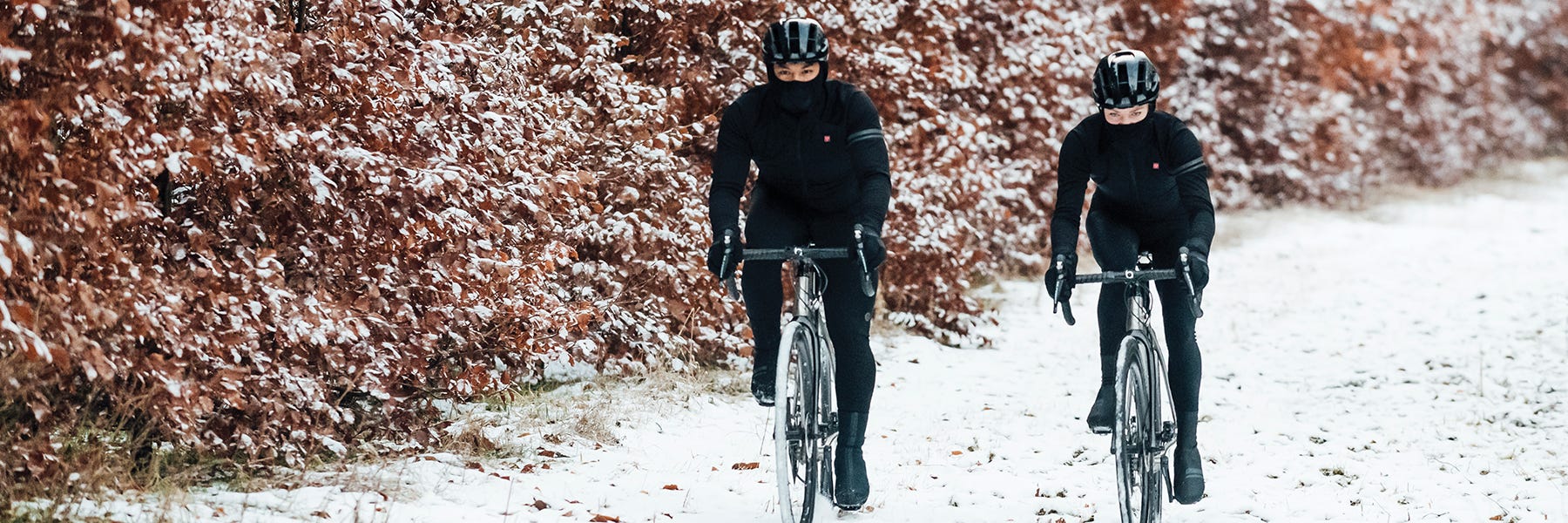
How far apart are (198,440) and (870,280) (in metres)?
2.58

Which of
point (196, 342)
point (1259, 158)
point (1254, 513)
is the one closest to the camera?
point (196, 342)

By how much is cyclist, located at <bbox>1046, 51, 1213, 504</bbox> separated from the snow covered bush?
229cm

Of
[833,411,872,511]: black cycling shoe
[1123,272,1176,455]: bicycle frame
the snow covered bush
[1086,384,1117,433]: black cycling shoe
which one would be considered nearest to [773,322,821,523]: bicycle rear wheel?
[833,411,872,511]: black cycling shoe

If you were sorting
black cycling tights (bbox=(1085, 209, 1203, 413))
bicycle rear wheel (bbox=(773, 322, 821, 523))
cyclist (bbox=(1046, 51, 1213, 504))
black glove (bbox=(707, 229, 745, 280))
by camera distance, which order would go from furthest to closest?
1. black cycling tights (bbox=(1085, 209, 1203, 413))
2. cyclist (bbox=(1046, 51, 1213, 504))
3. black glove (bbox=(707, 229, 745, 280))
4. bicycle rear wheel (bbox=(773, 322, 821, 523))

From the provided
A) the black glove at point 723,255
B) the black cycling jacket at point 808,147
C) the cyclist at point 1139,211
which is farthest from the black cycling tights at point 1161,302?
the black glove at point 723,255

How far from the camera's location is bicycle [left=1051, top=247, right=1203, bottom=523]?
211 inches

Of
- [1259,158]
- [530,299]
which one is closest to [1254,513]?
[530,299]

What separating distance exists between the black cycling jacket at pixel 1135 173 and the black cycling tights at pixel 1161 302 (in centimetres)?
6

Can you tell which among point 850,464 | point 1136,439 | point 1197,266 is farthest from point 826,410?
point 1197,266

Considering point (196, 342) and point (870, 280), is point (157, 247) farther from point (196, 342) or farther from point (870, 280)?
point (870, 280)

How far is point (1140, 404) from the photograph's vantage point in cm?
543

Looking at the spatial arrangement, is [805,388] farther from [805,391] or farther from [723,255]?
[723,255]

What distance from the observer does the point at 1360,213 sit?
799 inches

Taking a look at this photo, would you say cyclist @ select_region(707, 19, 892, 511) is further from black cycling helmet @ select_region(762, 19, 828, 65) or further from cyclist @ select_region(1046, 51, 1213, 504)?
cyclist @ select_region(1046, 51, 1213, 504)
